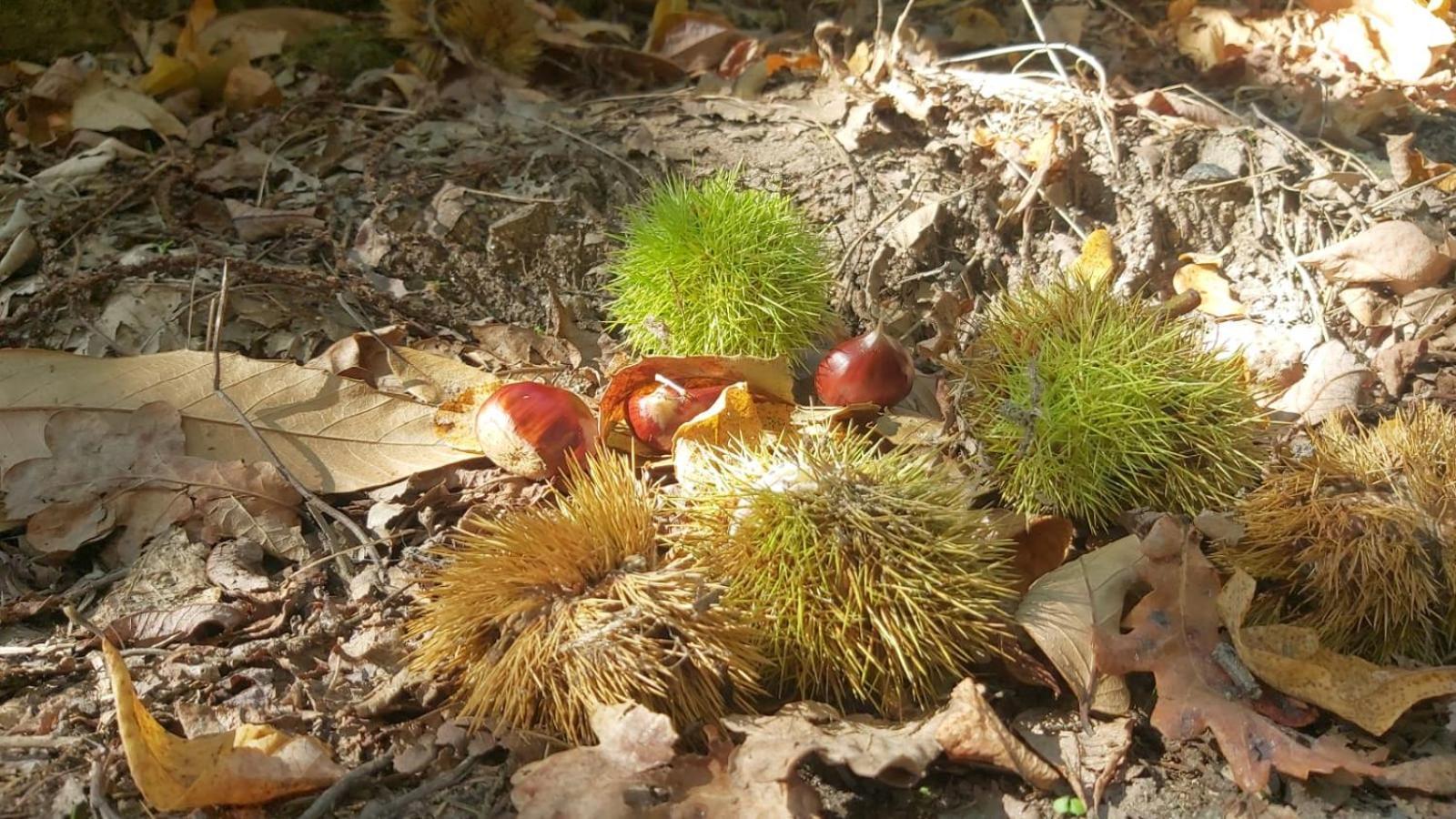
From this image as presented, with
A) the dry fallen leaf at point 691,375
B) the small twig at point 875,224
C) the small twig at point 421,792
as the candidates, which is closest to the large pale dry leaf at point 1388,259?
the small twig at point 875,224

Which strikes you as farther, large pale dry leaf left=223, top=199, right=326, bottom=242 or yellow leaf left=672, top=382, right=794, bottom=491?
large pale dry leaf left=223, top=199, right=326, bottom=242

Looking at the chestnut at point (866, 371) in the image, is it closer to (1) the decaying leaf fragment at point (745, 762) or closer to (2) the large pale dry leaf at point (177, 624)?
(1) the decaying leaf fragment at point (745, 762)

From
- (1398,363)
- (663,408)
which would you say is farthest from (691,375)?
(1398,363)

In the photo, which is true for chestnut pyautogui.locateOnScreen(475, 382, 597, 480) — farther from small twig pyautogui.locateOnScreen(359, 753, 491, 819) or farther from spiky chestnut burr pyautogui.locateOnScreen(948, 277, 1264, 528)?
spiky chestnut burr pyautogui.locateOnScreen(948, 277, 1264, 528)

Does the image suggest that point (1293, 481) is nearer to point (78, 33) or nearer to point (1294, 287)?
point (1294, 287)

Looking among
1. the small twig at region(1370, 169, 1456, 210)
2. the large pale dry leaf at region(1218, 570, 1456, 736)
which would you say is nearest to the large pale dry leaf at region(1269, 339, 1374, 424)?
the small twig at region(1370, 169, 1456, 210)

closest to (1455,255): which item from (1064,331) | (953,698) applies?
(1064,331)
